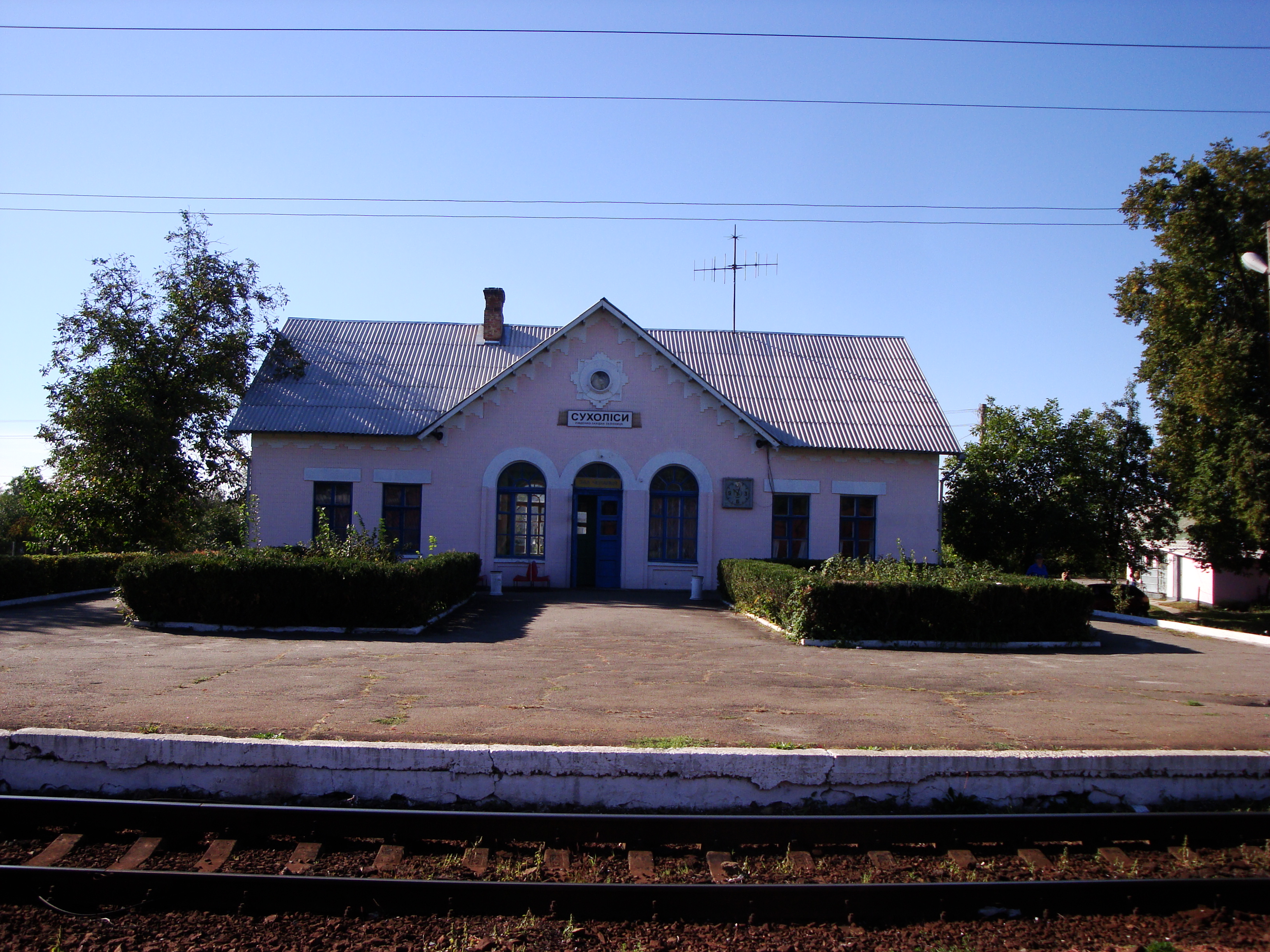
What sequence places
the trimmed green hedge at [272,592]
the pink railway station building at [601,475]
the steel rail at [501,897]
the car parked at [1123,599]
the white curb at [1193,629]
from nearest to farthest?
the steel rail at [501,897] < the trimmed green hedge at [272,592] < the white curb at [1193,629] < the pink railway station building at [601,475] < the car parked at [1123,599]

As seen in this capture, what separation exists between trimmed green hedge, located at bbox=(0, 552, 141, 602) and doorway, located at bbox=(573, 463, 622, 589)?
32.2 feet

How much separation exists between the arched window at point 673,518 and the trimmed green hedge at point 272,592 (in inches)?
373

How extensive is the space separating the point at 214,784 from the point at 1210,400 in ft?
86.3

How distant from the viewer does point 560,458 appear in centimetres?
2220

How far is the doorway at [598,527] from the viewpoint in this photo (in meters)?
22.3

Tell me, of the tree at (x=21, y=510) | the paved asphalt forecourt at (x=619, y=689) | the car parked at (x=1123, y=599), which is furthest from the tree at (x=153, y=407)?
the car parked at (x=1123, y=599)

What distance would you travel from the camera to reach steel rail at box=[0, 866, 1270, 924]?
4852 millimetres

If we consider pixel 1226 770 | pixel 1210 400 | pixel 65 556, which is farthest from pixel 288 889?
pixel 1210 400

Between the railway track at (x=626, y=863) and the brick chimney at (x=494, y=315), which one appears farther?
the brick chimney at (x=494, y=315)

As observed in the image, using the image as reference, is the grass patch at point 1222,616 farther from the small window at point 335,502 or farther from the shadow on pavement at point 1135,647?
the small window at point 335,502

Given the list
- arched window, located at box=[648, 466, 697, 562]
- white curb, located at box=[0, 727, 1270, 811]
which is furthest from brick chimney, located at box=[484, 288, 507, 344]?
white curb, located at box=[0, 727, 1270, 811]

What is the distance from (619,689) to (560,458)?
13.4 metres

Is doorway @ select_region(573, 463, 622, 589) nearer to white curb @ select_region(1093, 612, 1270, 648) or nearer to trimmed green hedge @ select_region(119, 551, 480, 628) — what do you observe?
trimmed green hedge @ select_region(119, 551, 480, 628)

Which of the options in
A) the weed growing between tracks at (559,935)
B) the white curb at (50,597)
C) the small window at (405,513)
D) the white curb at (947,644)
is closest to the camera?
the weed growing between tracks at (559,935)
